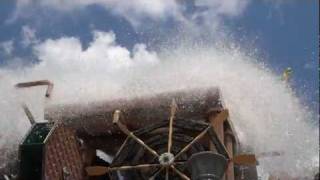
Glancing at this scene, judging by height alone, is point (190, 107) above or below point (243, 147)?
above

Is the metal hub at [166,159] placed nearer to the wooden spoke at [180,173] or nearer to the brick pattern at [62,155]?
the wooden spoke at [180,173]

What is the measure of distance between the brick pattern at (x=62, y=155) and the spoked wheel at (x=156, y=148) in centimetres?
121

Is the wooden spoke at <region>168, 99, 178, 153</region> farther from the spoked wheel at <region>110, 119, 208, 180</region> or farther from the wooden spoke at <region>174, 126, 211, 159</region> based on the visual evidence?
the wooden spoke at <region>174, 126, 211, 159</region>

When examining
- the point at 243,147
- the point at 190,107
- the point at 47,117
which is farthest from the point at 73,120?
the point at 243,147

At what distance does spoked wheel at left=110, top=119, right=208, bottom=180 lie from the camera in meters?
10.0

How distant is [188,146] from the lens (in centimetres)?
995

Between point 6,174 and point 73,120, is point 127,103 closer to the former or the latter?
point 73,120

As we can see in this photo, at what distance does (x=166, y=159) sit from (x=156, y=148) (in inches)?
26.9

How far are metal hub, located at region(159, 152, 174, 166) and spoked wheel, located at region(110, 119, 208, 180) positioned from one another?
2.6 inches

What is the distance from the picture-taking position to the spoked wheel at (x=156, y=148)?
1002 centimetres

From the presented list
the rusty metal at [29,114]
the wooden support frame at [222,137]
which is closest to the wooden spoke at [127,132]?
the wooden support frame at [222,137]

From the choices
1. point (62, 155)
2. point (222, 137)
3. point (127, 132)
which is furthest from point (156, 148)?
point (62, 155)

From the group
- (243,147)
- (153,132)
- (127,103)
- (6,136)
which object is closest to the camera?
(153,132)

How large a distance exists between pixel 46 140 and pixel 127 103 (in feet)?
6.03
